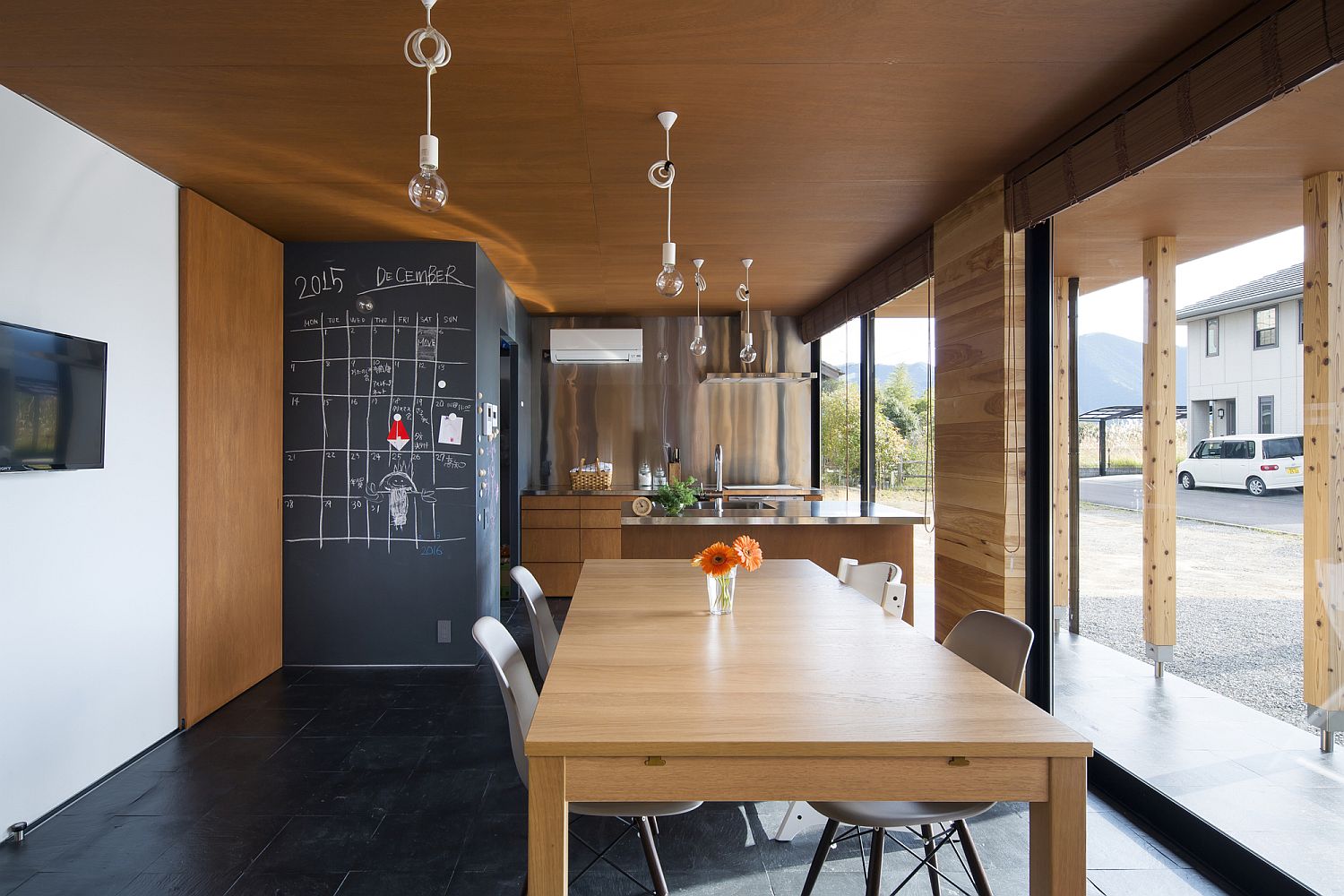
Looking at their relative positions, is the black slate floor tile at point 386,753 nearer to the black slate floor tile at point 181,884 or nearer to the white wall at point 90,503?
the black slate floor tile at point 181,884

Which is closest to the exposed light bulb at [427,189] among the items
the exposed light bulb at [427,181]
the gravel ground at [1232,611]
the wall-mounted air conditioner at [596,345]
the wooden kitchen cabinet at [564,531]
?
the exposed light bulb at [427,181]

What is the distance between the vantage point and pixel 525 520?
6219 mm

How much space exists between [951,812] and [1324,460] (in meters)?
1.23

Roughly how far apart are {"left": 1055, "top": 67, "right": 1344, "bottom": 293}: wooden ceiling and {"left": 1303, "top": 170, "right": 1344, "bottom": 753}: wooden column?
0.11m

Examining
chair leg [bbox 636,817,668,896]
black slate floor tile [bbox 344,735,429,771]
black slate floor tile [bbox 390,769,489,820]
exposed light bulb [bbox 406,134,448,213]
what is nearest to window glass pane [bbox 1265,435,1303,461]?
chair leg [bbox 636,817,668,896]

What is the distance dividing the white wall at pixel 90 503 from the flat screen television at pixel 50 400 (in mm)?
105

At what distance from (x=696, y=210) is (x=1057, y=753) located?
2913mm

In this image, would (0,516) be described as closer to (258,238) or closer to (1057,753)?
(258,238)

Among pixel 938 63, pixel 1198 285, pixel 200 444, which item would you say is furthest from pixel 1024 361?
pixel 200 444

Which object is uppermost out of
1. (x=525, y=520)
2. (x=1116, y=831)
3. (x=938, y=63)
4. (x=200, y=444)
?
(x=938, y=63)

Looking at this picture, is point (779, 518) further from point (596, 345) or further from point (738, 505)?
point (596, 345)

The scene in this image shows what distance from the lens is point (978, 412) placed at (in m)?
3.31

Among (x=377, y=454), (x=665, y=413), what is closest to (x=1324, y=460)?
(x=377, y=454)

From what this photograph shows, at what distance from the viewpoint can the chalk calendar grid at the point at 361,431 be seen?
13.9 ft
